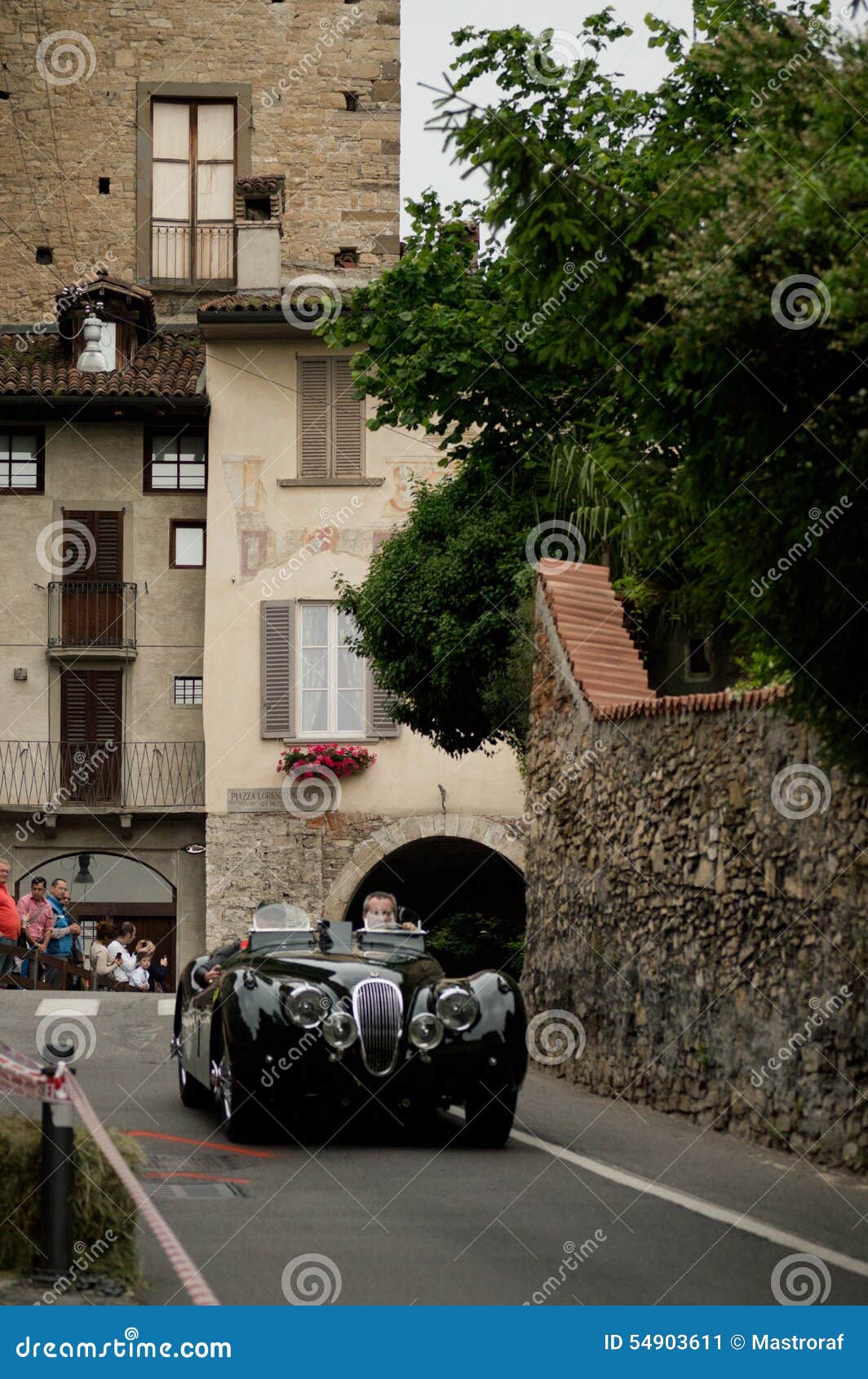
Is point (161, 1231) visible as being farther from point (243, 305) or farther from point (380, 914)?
point (243, 305)

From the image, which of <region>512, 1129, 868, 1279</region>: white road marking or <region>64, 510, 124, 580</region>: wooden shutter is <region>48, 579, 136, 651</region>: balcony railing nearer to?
<region>64, 510, 124, 580</region>: wooden shutter

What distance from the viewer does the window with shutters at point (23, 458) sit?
34.2 meters

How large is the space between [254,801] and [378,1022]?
21.2 m

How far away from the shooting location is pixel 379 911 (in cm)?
1316

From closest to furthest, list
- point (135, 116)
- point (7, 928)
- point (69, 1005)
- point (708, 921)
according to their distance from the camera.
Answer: point (708, 921) → point (69, 1005) → point (7, 928) → point (135, 116)

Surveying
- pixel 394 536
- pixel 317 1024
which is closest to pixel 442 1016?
pixel 317 1024

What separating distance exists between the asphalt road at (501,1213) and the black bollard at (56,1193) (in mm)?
364

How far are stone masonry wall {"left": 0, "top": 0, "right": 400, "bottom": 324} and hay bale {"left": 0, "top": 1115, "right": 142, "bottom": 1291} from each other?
1295 inches

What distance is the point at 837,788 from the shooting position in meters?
11.6

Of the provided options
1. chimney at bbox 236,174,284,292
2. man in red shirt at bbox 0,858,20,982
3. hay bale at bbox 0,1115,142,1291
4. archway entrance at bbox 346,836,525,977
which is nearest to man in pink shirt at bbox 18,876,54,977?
man in red shirt at bbox 0,858,20,982

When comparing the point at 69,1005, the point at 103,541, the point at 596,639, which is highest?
the point at 103,541

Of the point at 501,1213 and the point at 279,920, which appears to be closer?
the point at 501,1213

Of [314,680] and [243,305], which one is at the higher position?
[243,305]

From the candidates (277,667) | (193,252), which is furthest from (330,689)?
(193,252)
